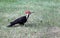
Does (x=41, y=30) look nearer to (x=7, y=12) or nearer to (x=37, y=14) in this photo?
(x=37, y=14)

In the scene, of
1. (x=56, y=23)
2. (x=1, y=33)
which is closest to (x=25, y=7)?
(x=56, y=23)

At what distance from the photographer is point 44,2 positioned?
1101cm

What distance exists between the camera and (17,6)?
10219 mm

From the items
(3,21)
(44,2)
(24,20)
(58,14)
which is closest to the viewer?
(24,20)

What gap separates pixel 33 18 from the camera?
8289mm

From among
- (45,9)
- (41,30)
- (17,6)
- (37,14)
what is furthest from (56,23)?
(17,6)

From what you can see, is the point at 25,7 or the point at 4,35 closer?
the point at 4,35

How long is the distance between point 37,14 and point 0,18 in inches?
57.3

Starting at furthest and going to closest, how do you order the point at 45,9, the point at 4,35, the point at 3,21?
the point at 45,9 → the point at 3,21 → the point at 4,35

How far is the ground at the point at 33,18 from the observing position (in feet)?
21.6

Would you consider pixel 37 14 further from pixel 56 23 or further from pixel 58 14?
pixel 56 23

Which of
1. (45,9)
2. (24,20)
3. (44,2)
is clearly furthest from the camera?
(44,2)

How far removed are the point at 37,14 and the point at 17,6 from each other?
1.56 metres

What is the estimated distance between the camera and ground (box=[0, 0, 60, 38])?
659cm
